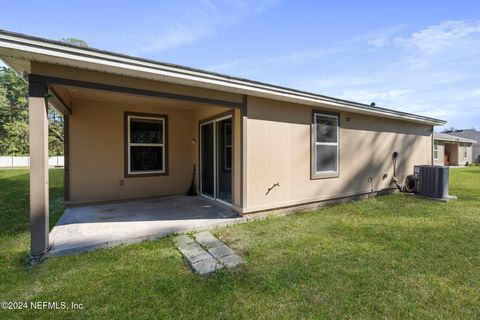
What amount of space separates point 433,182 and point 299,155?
4314 mm

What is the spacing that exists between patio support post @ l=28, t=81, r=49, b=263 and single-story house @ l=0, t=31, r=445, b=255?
0.01 metres

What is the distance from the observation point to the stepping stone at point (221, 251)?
334 cm

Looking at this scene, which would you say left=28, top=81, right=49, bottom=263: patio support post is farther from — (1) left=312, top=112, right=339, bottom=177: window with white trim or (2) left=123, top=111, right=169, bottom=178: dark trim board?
(1) left=312, top=112, right=339, bottom=177: window with white trim

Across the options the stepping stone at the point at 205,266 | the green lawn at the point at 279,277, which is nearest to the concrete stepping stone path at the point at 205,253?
the stepping stone at the point at 205,266

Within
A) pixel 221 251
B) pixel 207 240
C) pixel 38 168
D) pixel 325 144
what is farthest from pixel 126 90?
pixel 325 144

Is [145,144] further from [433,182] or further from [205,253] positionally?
[433,182]

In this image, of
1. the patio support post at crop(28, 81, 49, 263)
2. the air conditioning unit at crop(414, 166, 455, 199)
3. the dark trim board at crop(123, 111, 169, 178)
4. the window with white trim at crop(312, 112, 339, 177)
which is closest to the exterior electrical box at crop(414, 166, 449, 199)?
the air conditioning unit at crop(414, 166, 455, 199)

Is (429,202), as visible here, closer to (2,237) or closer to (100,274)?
(100,274)

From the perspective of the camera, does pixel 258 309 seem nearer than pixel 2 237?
Yes

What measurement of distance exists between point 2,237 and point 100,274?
245 cm

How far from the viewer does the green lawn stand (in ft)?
7.22

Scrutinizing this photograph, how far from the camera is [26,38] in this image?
2.83 meters

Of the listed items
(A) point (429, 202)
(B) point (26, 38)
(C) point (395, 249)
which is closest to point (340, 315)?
(C) point (395, 249)

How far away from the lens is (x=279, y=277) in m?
2.74
